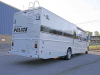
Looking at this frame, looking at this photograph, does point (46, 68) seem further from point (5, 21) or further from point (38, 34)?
point (5, 21)

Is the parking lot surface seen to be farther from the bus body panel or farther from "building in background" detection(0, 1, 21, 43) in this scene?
"building in background" detection(0, 1, 21, 43)

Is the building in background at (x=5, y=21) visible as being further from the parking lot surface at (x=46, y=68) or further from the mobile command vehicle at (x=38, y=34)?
the mobile command vehicle at (x=38, y=34)

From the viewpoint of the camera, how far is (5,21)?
21031mm

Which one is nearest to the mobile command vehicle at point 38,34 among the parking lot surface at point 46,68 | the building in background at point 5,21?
the parking lot surface at point 46,68

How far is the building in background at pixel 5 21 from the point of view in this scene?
2031cm

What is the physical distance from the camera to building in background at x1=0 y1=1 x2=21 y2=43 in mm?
20312

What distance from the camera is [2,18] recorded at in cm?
2041

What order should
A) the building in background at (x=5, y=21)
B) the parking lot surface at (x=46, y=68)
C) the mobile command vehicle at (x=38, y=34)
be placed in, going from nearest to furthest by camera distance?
→ the parking lot surface at (x=46, y=68) < the mobile command vehicle at (x=38, y=34) < the building in background at (x=5, y=21)

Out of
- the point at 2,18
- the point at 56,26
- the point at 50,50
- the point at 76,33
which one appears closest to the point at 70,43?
the point at 76,33

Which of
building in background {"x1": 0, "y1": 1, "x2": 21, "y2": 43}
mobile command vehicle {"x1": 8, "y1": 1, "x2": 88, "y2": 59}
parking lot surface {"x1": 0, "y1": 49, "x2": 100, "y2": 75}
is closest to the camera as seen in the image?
parking lot surface {"x1": 0, "y1": 49, "x2": 100, "y2": 75}

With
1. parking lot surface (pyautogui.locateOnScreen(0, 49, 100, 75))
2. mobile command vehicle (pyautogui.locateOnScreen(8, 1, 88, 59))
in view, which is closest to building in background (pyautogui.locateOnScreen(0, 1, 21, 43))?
parking lot surface (pyautogui.locateOnScreen(0, 49, 100, 75))

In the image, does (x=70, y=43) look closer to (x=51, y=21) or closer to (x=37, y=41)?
A: (x=51, y=21)

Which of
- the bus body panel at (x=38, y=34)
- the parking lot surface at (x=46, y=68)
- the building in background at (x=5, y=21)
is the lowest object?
the parking lot surface at (x=46, y=68)

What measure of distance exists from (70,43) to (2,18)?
Answer: 14976 mm
